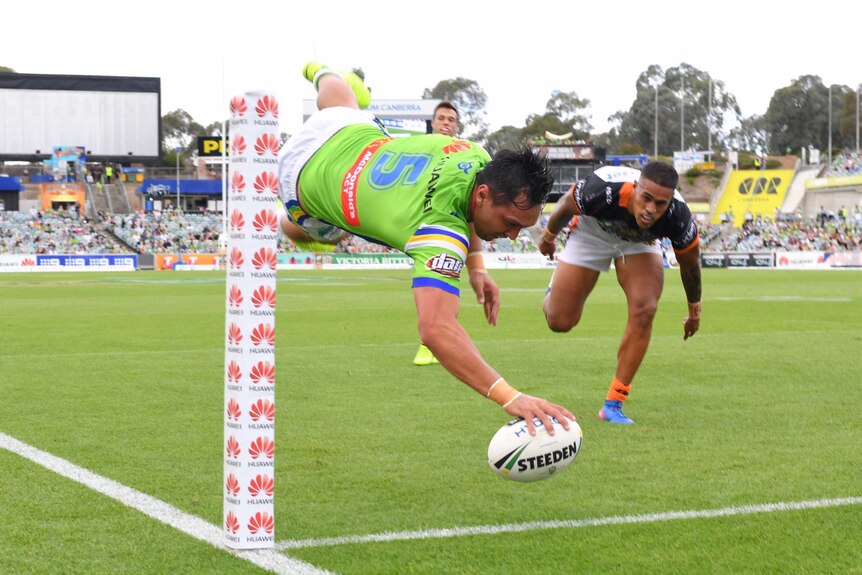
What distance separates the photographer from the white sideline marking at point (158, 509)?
443cm

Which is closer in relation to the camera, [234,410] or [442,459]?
[234,410]

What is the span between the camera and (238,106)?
466cm

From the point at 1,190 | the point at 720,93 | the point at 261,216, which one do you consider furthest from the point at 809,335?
the point at 720,93

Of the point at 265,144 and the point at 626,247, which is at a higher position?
the point at 265,144

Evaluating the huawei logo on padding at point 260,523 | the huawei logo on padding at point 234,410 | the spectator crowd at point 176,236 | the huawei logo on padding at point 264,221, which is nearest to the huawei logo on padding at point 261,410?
the huawei logo on padding at point 234,410

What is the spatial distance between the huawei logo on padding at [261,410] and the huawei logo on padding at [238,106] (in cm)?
120

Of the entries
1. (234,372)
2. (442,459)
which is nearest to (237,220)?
(234,372)

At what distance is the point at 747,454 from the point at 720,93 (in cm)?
11942

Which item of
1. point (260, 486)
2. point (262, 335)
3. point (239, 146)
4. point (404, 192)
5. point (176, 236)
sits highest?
point (239, 146)

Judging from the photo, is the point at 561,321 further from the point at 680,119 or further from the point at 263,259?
the point at 680,119

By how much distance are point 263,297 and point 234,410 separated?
1.60 feet

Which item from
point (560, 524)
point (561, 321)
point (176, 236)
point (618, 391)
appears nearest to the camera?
point (560, 524)

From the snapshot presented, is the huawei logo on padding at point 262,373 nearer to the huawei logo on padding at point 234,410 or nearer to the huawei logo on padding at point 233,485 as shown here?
the huawei logo on padding at point 234,410

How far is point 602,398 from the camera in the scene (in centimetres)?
962
